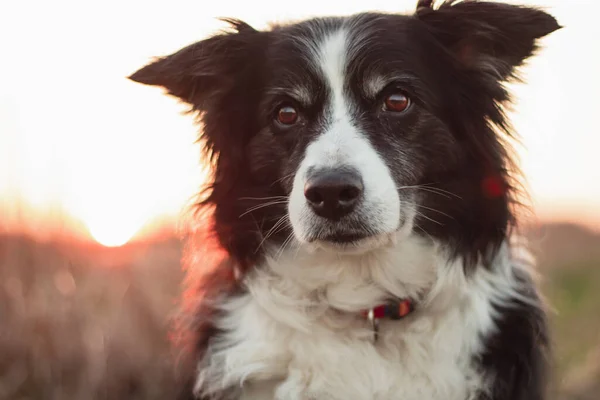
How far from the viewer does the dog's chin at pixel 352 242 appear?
11.7 ft

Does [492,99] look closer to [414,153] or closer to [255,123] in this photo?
[414,153]

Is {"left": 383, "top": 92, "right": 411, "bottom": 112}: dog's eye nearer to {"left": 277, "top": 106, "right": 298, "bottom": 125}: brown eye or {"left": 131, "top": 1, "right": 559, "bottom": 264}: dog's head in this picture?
{"left": 131, "top": 1, "right": 559, "bottom": 264}: dog's head

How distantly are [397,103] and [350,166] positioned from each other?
0.66 m

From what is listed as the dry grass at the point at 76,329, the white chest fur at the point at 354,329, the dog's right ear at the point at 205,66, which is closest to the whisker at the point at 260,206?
the white chest fur at the point at 354,329

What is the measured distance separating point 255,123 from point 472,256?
54.8 inches

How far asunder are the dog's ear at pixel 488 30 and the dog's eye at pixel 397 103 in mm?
416

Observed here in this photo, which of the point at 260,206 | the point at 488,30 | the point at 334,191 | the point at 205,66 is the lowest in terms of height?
the point at 260,206

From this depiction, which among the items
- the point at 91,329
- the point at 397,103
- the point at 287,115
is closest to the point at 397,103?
the point at 397,103

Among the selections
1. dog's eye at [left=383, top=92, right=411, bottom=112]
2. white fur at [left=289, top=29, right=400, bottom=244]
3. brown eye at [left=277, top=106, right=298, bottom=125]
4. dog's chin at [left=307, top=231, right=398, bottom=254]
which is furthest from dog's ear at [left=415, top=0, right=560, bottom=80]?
dog's chin at [left=307, top=231, right=398, bottom=254]

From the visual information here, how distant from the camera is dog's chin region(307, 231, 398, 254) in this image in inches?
140

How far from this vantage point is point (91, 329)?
19.1ft

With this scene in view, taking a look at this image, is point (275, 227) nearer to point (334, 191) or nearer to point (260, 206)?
point (260, 206)

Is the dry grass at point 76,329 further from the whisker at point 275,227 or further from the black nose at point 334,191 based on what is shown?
the black nose at point 334,191

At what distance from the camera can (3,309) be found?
5.73 metres
